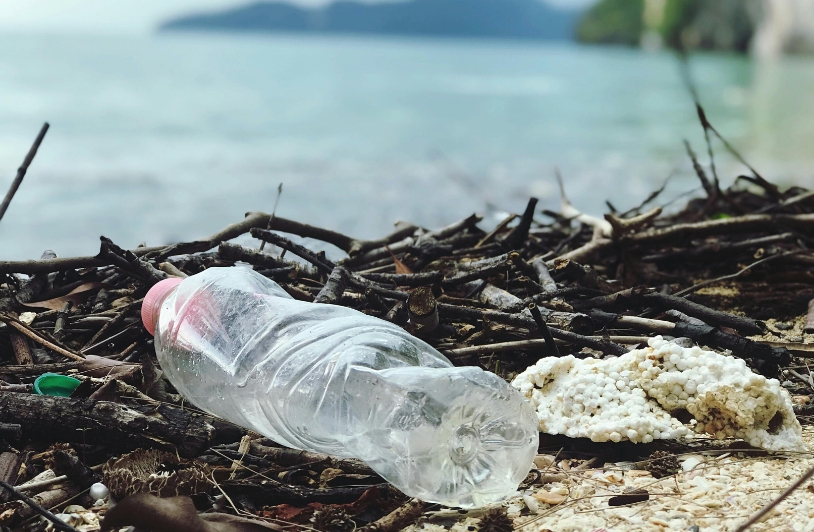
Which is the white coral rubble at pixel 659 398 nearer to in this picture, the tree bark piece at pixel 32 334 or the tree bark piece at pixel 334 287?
the tree bark piece at pixel 334 287

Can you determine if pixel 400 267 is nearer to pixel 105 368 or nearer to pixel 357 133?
pixel 105 368

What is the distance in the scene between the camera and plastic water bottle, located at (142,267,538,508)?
5.10 ft

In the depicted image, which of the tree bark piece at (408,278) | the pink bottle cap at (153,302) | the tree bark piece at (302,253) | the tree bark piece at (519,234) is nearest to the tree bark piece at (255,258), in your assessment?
the tree bark piece at (302,253)

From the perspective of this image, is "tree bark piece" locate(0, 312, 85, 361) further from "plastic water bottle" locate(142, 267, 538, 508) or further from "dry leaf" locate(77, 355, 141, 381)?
"plastic water bottle" locate(142, 267, 538, 508)

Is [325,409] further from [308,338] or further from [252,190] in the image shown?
[252,190]

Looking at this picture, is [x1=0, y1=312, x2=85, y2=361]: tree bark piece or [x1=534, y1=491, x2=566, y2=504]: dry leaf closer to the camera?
[x1=534, y1=491, x2=566, y2=504]: dry leaf

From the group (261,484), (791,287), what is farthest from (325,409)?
(791,287)

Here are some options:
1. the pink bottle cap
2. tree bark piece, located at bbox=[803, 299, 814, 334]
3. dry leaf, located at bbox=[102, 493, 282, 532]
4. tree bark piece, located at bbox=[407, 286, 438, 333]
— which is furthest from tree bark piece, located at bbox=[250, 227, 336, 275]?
tree bark piece, located at bbox=[803, 299, 814, 334]

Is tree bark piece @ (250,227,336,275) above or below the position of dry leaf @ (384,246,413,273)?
above

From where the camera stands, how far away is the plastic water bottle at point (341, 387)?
155cm

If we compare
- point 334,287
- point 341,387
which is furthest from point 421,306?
point 341,387

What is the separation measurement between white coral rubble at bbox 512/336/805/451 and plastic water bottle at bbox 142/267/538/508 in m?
0.25

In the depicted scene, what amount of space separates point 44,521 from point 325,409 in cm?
60

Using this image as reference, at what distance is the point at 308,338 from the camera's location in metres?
1.87
